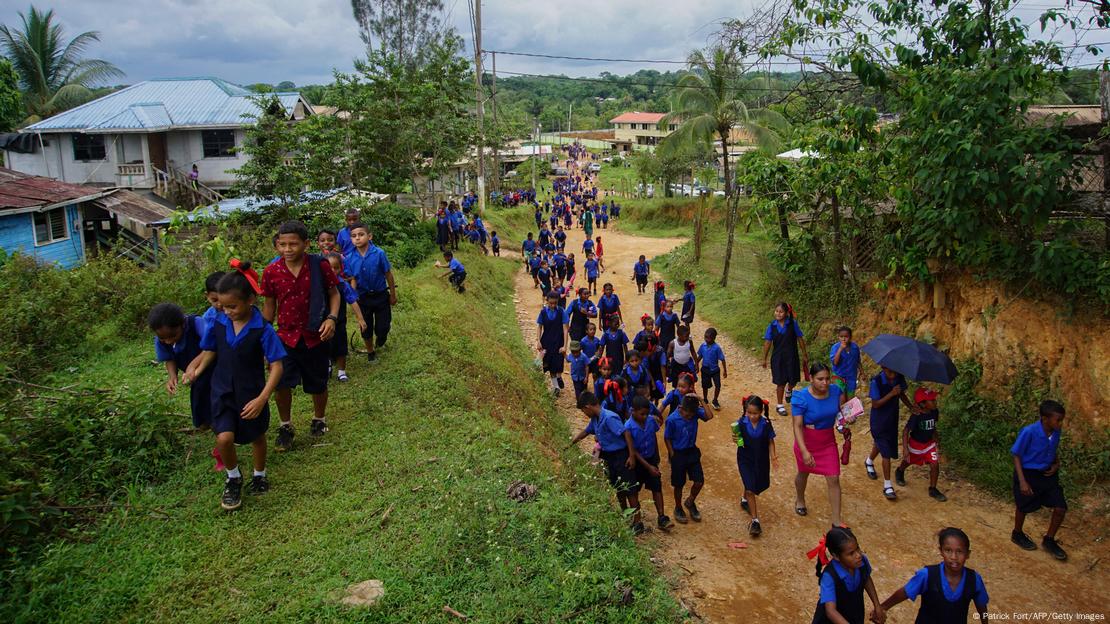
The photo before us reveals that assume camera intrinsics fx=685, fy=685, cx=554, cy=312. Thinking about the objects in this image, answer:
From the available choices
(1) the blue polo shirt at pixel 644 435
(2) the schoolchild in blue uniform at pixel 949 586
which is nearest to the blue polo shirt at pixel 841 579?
(2) the schoolchild in blue uniform at pixel 949 586

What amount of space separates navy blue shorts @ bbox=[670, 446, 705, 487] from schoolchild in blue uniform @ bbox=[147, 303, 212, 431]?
157 inches

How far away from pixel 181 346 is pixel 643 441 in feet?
12.5

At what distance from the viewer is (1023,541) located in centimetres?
629

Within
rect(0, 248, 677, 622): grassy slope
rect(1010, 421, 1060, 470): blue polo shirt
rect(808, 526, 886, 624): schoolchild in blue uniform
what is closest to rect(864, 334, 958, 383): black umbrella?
rect(1010, 421, 1060, 470): blue polo shirt

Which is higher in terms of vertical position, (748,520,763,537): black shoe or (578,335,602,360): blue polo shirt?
(578,335,602,360): blue polo shirt

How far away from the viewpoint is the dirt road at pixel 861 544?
5.52 m

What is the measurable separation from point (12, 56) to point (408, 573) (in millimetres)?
38171

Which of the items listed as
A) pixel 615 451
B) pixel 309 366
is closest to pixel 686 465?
pixel 615 451

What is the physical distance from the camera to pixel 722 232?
2755cm

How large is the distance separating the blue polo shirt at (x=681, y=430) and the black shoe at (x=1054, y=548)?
10.7 feet

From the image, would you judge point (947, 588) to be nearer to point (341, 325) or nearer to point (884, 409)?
point (884, 409)

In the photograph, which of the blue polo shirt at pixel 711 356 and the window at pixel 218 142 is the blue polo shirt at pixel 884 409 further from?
the window at pixel 218 142

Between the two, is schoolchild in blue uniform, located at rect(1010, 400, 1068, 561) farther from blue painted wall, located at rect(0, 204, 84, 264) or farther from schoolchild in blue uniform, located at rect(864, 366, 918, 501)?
blue painted wall, located at rect(0, 204, 84, 264)

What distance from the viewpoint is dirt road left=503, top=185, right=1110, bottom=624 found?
18.1ft
